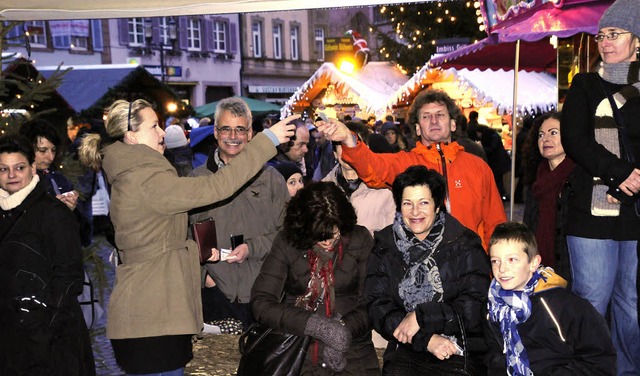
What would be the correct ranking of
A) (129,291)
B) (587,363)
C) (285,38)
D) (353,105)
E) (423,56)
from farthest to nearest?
(285,38) < (423,56) < (353,105) < (129,291) < (587,363)

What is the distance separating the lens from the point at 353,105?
78.3 feet

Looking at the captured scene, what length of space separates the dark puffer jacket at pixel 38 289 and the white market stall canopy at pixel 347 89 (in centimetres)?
A: 1903

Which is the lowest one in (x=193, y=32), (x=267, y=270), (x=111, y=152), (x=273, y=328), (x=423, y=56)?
(x=273, y=328)

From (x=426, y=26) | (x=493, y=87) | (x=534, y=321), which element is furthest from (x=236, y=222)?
(x=426, y=26)

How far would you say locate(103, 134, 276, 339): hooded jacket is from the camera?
355 centimetres

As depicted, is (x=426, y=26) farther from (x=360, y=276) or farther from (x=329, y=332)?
(x=329, y=332)

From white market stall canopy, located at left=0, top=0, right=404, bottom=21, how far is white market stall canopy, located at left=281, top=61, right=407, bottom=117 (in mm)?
18544

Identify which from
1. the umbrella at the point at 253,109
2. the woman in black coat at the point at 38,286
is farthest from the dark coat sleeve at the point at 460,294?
the umbrella at the point at 253,109

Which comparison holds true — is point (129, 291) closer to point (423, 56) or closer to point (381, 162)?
point (381, 162)

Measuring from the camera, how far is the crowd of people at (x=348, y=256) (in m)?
3.53

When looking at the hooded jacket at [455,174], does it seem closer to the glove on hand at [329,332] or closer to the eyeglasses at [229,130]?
the eyeglasses at [229,130]

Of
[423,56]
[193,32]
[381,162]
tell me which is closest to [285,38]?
[193,32]

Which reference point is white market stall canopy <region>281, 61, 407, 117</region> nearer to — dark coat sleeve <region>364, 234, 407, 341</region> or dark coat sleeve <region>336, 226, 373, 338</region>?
dark coat sleeve <region>336, 226, 373, 338</region>

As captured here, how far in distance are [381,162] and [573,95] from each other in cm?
126
